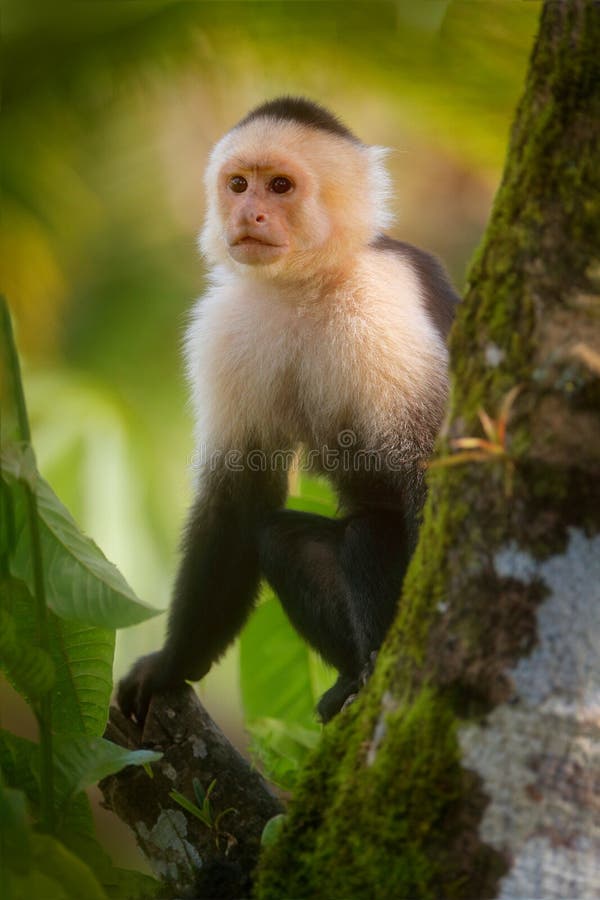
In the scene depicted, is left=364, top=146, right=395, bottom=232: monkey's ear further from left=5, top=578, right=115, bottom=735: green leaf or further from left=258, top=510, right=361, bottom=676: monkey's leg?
left=5, top=578, right=115, bottom=735: green leaf

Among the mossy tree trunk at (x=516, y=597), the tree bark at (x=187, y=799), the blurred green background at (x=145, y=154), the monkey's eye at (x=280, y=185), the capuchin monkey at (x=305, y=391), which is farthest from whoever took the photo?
the blurred green background at (x=145, y=154)

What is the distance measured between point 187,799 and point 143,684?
0.64 metres

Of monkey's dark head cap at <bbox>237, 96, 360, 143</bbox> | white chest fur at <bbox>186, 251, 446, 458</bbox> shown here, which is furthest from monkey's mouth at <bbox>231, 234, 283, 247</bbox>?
monkey's dark head cap at <bbox>237, 96, 360, 143</bbox>

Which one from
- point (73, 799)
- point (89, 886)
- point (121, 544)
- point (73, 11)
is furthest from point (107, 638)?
point (73, 11)

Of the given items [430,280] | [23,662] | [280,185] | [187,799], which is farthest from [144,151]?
[23,662]

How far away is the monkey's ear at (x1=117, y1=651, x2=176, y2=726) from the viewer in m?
2.70

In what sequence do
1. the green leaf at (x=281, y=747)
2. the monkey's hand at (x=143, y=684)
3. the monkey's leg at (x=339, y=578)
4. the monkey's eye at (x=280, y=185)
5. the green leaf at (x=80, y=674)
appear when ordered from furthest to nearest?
the monkey's eye at (x=280, y=185) < the monkey's hand at (x=143, y=684) < the monkey's leg at (x=339, y=578) < the green leaf at (x=281, y=747) < the green leaf at (x=80, y=674)

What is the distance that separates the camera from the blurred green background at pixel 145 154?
5102 mm

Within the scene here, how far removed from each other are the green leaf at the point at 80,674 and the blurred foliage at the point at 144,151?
248 cm

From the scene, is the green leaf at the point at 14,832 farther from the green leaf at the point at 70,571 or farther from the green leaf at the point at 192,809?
the green leaf at the point at 192,809

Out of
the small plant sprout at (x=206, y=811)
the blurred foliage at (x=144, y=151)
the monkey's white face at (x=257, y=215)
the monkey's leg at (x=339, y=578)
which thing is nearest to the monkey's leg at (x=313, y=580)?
the monkey's leg at (x=339, y=578)

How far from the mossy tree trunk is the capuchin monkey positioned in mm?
1043

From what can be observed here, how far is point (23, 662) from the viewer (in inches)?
63.9

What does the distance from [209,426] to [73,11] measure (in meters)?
3.21
